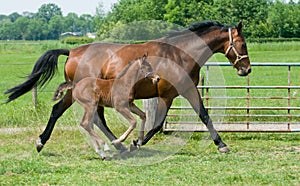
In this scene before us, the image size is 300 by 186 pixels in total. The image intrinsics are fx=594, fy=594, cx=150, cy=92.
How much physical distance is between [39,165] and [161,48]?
258 centimetres

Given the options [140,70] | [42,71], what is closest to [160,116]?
[140,70]

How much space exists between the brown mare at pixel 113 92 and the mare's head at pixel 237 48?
1433 mm

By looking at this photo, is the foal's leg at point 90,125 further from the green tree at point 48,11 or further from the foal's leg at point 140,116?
the green tree at point 48,11

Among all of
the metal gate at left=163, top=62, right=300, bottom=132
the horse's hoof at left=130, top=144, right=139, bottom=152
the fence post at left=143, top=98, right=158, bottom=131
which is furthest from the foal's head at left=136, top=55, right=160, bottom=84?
the metal gate at left=163, top=62, right=300, bottom=132

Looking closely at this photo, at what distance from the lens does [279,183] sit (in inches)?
265

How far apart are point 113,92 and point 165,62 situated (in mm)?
972

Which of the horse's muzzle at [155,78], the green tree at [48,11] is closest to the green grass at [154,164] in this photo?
the horse's muzzle at [155,78]

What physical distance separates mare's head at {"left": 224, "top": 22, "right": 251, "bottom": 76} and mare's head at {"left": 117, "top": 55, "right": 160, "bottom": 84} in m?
1.43

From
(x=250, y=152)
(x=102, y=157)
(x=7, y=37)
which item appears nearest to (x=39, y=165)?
(x=102, y=157)

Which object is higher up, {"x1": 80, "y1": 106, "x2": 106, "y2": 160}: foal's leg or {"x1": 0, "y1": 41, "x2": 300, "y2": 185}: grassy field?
{"x1": 80, "y1": 106, "x2": 106, "y2": 160}: foal's leg

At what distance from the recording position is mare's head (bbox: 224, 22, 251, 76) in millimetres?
9133

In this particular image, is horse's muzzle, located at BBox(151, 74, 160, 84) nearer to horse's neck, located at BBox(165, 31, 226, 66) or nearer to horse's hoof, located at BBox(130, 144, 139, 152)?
horse's neck, located at BBox(165, 31, 226, 66)

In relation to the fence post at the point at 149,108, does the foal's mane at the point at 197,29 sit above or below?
above

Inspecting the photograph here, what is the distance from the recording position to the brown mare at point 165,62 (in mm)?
8859
